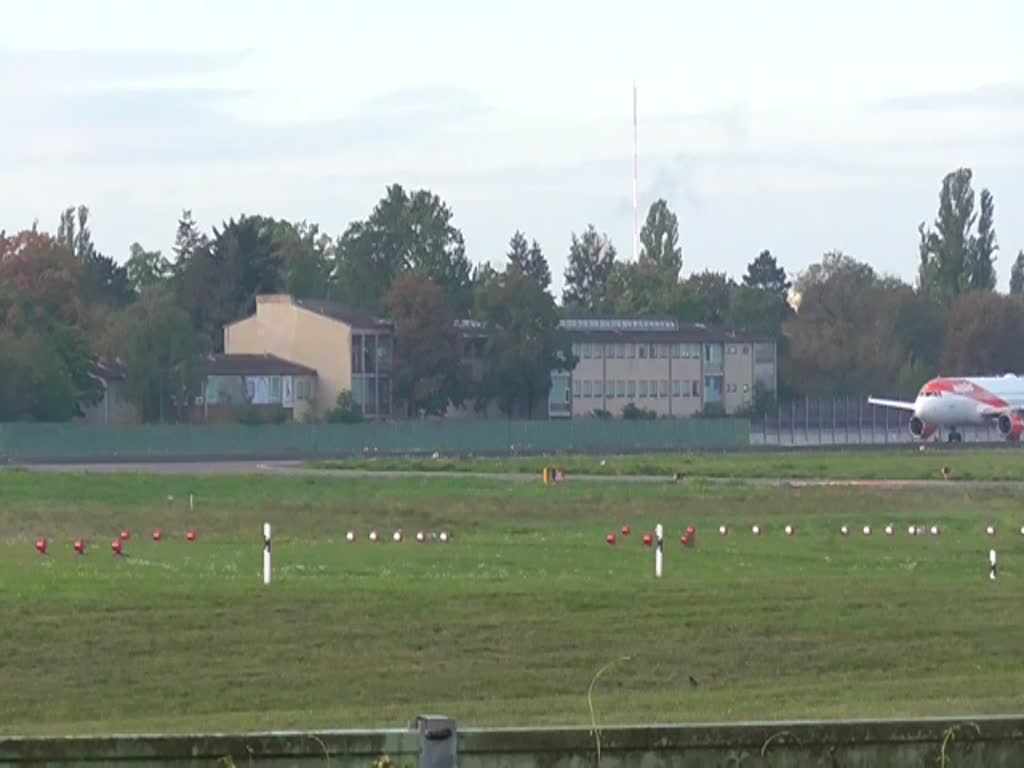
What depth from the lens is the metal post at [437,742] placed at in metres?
8.66

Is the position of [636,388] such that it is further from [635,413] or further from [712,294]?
[712,294]

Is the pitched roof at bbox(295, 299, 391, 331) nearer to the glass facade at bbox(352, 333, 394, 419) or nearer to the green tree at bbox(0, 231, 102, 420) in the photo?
the glass facade at bbox(352, 333, 394, 419)

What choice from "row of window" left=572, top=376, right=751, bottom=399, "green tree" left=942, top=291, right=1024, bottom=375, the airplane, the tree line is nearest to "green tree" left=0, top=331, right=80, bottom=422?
the tree line

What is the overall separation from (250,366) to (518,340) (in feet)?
52.9

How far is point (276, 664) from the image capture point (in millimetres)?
25188

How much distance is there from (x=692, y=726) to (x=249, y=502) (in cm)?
5016

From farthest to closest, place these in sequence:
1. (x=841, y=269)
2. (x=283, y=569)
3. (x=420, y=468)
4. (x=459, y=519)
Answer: (x=841, y=269) → (x=420, y=468) → (x=459, y=519) → (x=283, y=569)

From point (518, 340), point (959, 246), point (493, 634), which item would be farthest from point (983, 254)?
point (493, 634)

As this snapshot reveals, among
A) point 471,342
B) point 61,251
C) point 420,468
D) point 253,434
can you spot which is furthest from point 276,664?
point 61,251

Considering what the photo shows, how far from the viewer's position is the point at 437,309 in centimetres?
13488

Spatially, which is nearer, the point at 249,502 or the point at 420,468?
the point at 249,502

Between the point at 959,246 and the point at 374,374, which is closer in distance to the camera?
the point at 374,374

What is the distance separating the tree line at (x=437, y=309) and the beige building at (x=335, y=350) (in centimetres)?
144

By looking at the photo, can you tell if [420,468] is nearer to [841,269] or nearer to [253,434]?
[253,434]
